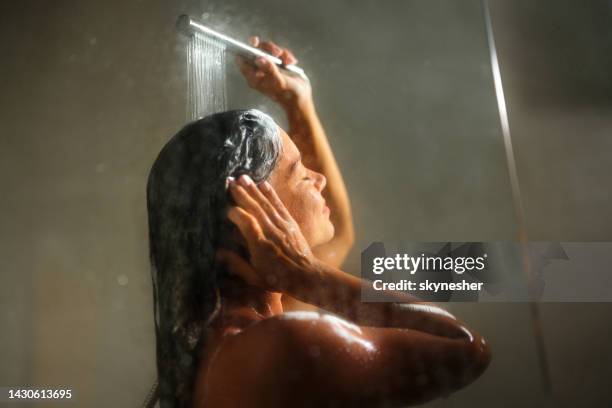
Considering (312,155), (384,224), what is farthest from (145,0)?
(384,224)

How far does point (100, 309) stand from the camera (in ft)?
A: 2.44

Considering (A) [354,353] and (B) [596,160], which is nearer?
(A) [354,353]

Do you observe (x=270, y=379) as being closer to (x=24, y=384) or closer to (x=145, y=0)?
(x=24, y=384)

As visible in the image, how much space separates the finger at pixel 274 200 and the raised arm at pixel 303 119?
87 millimetres

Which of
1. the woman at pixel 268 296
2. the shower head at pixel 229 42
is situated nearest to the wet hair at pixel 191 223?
the woman at pixel 268 296

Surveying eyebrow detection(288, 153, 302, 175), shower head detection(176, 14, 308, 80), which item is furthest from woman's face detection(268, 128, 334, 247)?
shower head detection(176, 14, 308, 80)

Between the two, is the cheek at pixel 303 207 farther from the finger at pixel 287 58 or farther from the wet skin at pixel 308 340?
the finger at pixel 287 58

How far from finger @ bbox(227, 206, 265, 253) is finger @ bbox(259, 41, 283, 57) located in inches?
9.3

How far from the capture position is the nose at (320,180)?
0.75 meters

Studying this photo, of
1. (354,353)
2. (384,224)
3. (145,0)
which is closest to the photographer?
(354,353)

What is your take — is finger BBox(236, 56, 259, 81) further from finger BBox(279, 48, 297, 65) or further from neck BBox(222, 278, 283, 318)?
neck BBox(222, 278, 283, 318)

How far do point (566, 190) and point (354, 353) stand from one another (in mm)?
344

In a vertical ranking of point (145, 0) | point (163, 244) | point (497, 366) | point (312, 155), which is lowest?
point (497, 366)

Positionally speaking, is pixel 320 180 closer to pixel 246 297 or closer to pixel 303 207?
pixel 303 207
